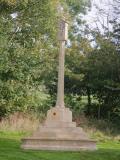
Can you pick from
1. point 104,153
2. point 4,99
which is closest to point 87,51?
point 4,99

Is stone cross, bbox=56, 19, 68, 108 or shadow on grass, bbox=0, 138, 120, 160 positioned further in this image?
stone cross, bbox=56, 19, 68, 108

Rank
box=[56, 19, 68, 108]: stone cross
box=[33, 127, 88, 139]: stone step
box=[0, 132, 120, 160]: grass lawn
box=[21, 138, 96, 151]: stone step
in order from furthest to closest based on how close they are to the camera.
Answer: box=[56, 19, 68, 108]: stone cross → box=[33, 127, 88, 139]: stone step → box=[21, 138, 96, 151]: stone step → box=[0, 132, 120, 160]: grass lawn

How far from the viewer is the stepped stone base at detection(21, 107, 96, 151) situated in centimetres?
1752

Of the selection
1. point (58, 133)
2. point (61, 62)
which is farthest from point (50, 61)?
point (58, 133)

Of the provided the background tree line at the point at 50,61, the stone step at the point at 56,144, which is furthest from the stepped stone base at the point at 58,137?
the background tree line at the point at 50,61

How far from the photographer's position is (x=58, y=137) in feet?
57.9

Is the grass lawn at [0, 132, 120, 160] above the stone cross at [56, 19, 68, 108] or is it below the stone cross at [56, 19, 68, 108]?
below

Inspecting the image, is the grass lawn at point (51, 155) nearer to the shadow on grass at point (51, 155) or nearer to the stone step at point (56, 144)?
the shadow on grass at point (51, 155)

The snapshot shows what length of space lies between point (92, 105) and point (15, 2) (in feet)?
44.5

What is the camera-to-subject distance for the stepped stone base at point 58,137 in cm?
1752

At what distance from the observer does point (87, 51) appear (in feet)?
121

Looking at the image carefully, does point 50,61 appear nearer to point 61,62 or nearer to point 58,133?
point 61,62

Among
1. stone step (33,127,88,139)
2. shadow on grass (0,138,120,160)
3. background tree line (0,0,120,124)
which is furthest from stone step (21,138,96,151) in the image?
background tree line (0,0,120,124)

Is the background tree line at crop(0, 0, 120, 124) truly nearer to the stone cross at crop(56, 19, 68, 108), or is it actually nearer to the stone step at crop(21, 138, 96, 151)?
the stone cross at crop(56, 19, 68, 108)
